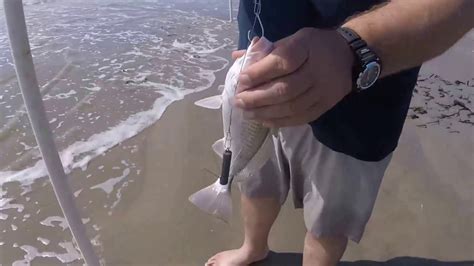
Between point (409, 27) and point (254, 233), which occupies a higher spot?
point (409, 27)

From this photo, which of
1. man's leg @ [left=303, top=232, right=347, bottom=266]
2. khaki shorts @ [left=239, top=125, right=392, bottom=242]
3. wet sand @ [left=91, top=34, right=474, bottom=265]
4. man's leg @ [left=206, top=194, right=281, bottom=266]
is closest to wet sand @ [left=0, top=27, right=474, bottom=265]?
wet sand @ [left=91, top=34, right=474, bottom=265]

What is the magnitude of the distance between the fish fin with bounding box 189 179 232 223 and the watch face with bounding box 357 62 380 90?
609 mm

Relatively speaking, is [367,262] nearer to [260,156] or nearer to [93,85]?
[260,156]

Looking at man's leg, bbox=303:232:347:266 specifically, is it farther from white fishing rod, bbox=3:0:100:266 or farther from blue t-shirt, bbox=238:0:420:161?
white fishing rod, bbox=3:0:100:266

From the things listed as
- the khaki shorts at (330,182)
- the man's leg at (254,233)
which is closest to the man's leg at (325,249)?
the khaki shorts at (330,182)

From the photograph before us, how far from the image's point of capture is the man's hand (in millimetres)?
1338

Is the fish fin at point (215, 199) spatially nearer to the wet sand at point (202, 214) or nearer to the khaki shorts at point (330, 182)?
the khaki shorts at point (330, 182)

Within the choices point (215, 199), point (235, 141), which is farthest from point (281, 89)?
point (215, 199)

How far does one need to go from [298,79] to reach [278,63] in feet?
0.22

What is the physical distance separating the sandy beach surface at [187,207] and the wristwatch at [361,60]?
1454 mm

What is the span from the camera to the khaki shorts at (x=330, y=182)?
2.14 metres

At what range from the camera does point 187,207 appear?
9.75 ft

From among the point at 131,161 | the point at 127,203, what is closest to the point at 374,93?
the point at 127,203

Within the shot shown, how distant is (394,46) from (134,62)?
3.80 m
